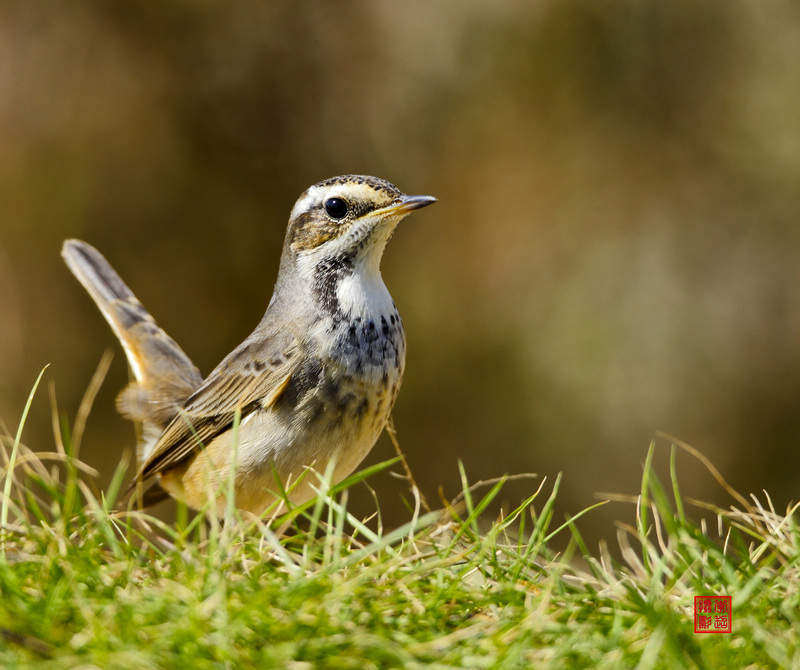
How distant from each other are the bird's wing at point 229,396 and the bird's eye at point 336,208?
613 millimetres

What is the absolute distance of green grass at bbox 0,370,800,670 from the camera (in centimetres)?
188

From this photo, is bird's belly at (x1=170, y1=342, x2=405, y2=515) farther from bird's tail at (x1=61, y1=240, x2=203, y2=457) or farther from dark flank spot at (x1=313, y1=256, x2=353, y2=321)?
bird's tail at (x1=61, y1=240, x2=203, y2=457)

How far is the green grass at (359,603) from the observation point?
1.88 m

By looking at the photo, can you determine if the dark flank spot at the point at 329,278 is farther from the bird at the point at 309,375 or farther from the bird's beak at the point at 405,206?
the bird's beak at the point at 405,206

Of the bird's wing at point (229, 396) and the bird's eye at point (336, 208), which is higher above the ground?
the bird's eye at point (336, 208)

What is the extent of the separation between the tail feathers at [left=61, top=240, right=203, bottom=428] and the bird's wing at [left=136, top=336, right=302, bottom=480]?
0.38 meters

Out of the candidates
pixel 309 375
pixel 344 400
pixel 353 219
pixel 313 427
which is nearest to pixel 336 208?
pixel 353 219

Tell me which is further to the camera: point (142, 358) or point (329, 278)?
point (142, 358)

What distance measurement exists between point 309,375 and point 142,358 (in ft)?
5.19

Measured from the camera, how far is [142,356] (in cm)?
489

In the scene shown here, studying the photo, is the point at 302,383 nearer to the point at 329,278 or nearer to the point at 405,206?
the point at 329,278

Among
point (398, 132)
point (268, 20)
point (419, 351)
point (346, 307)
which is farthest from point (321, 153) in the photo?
point (346, 307)

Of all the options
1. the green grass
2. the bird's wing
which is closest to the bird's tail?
the bird's wing

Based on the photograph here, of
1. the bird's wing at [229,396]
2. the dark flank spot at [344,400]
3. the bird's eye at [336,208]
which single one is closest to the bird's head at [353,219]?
the bird's eye at [336,208]
